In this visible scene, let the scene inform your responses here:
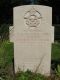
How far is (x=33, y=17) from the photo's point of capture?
336 inches

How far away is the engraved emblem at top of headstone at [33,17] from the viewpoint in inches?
335

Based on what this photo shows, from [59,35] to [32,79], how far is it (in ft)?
35.1

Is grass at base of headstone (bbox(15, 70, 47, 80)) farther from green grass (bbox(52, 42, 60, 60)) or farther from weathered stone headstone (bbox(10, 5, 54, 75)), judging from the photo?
green grass (bbox(52, 42, 60, 60))

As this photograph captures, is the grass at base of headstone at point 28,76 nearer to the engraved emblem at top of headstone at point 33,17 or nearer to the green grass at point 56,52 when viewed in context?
the engraved emblem at top of headstone at point 33,17

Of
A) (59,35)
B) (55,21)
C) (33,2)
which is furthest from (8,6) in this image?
(59,35)

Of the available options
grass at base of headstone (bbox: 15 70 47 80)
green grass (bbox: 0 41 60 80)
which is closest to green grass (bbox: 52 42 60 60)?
grass at base of headstone (bbox: 15 70 47 80)

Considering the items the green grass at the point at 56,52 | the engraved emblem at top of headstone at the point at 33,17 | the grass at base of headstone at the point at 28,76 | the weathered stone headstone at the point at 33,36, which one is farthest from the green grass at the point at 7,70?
the green grass at the point at 56,52

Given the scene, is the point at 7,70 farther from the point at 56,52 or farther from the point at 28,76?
the point at 56,52

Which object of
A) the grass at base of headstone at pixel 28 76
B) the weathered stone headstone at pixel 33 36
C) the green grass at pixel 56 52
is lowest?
the green grass at pixel 56 52

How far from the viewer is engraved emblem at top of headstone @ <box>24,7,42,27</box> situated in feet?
27.9

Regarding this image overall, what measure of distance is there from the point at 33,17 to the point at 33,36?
417mm

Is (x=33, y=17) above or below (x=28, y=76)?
above

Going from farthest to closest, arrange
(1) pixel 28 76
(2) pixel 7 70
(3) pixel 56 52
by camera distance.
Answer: (3) pixel 56 52 → (1) pixel 28 76 → (2) pixel 7 70

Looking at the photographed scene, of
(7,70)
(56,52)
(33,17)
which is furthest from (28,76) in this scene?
(56,52)
